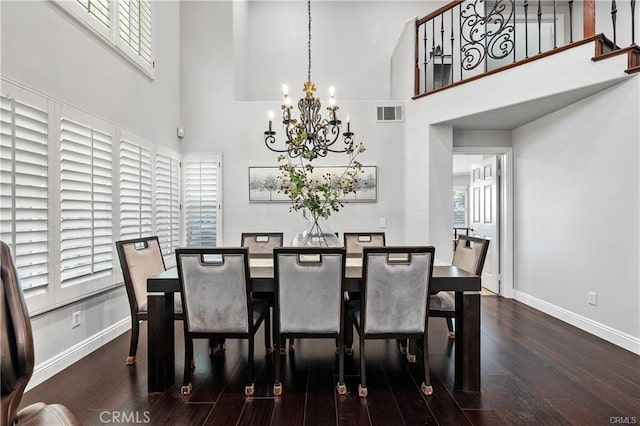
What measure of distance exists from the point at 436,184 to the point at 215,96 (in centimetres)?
329

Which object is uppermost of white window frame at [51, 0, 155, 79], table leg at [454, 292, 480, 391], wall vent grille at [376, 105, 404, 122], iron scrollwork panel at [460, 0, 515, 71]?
iron scrollwork panel at [460, 0, 515, 71]

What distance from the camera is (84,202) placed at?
2629mm

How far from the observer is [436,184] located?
4094mm

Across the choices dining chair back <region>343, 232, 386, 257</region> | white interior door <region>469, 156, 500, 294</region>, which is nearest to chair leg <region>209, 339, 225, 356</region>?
dining chair back <region>343, 232, 386, 257</region>

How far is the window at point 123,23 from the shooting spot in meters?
2.63

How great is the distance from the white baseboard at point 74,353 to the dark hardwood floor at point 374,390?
6cm

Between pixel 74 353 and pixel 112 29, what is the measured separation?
287 centimetres

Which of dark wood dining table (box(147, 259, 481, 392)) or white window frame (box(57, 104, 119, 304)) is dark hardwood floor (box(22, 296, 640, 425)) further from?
white window frame (box(57, 104, 119, 304))

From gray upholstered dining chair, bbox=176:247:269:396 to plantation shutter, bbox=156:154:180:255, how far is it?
2.07 metres

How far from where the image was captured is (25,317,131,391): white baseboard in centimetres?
224

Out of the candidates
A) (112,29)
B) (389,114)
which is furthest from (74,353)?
(389,114)

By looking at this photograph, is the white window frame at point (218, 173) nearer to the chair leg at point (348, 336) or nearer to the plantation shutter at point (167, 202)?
the plantation shutter at point (167, 202)

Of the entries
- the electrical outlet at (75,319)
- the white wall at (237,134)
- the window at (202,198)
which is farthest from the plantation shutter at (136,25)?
the electrical outlet at (75,319)

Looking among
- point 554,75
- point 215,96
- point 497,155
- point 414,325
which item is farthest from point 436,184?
point 215,96
